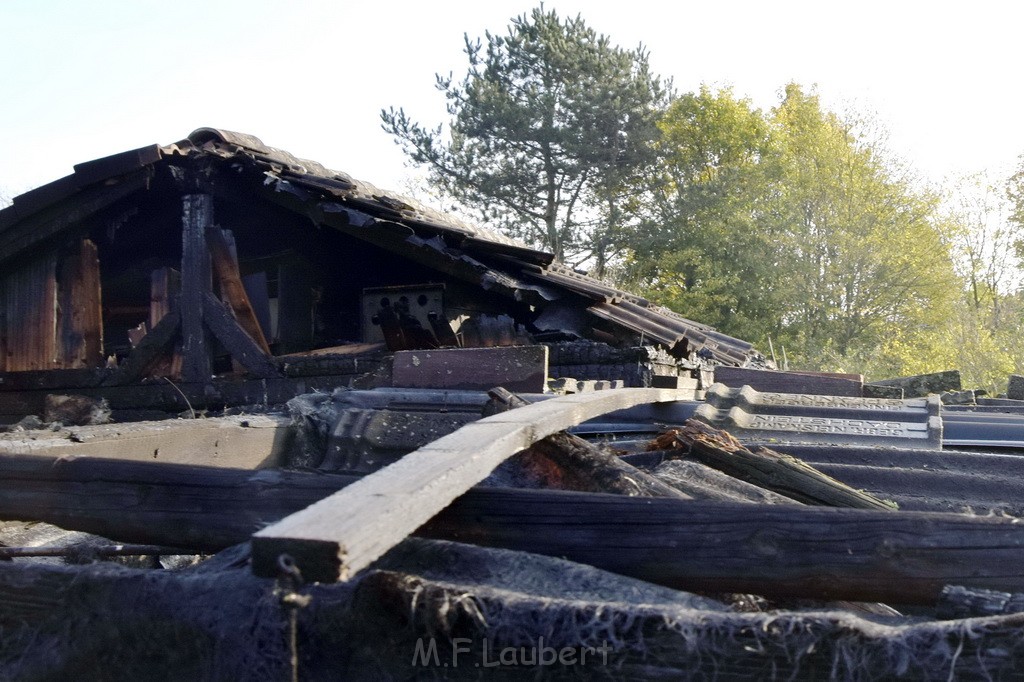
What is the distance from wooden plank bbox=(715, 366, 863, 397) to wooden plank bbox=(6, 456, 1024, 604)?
5137mm

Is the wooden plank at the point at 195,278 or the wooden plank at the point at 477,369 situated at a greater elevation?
the wooden plank at the point at 195,278

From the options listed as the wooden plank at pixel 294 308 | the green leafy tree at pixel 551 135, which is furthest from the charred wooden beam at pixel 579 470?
the green leafy tree at pixel 551 135

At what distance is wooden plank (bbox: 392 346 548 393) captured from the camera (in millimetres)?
3574

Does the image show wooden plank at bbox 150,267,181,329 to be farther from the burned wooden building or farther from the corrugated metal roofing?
the corrugated metal roofing

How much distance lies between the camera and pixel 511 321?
6539 mm

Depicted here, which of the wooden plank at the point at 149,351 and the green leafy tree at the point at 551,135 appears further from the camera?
the green leafy tree at the point at 551,135

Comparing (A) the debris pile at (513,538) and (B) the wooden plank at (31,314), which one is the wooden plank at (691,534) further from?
(B) the wooden plank at (31,314)

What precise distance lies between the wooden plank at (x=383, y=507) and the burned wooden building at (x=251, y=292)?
3.95 m

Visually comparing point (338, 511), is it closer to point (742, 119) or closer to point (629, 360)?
point (629, 360)

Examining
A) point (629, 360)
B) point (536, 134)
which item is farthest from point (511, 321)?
point (536, 134)

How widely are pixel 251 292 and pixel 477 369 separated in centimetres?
429

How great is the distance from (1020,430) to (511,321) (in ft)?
11.5

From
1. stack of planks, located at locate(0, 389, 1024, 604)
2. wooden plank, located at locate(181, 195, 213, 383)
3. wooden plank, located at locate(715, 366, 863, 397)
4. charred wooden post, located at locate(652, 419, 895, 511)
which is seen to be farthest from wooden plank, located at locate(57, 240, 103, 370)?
charred wooden post, located at locate(652, 419, 895, 511)

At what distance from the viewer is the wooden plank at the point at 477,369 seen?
3574 millimetres
